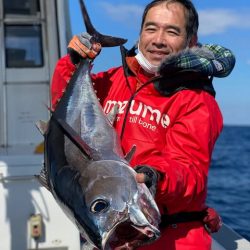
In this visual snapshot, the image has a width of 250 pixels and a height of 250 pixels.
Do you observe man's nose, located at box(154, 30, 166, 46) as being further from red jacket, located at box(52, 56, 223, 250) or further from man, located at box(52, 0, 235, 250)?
red jacket, located at box(52, 56, 223, 250)

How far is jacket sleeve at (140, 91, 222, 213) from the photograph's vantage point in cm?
179

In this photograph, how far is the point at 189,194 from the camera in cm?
189

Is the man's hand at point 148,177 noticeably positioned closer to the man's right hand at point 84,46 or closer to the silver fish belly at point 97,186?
the silver fish belly at point 97,186

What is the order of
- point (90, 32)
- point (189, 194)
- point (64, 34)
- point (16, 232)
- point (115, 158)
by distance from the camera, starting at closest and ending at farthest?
1. point (115, 158)
2. point (189, 194)
3. point (90, 32)
4. point (16, 232)
5. point (64, 34)

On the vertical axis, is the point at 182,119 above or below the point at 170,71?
below

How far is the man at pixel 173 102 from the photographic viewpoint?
2.00 meters

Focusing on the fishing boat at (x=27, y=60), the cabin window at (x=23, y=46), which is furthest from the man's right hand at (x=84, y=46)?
the cabin window at (x=23, y=46)

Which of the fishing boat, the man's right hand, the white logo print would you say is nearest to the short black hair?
the man's right hand

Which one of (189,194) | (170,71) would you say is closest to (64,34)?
(170,71)

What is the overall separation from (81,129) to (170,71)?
0.45 metres

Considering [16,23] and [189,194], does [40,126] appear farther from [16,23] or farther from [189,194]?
[16,23]

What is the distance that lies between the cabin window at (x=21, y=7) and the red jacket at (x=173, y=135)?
2806mm

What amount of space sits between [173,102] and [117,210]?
0.71 meters

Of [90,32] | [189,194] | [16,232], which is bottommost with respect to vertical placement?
[16,232]
